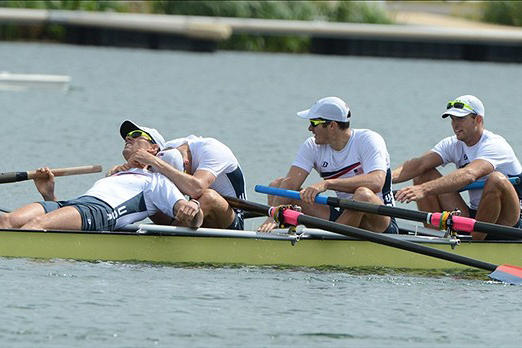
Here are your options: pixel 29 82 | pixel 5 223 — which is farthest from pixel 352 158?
pixel 29 82

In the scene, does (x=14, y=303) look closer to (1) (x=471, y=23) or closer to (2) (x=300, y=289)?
(2) (x=300, y=289)

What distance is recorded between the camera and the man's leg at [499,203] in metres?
12.3

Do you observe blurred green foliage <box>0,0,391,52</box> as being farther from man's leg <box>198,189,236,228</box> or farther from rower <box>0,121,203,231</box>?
man's leg <box>198,189,236,228</box>

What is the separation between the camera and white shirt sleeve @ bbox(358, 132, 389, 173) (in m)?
12.1

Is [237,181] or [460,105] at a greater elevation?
[460,105]

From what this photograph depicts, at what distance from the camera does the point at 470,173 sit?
12469 mm

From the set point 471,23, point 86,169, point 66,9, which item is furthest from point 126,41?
point 86,169

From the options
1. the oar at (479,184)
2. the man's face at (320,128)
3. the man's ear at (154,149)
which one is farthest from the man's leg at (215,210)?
the oar at (479,184)

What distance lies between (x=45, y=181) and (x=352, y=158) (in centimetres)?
279

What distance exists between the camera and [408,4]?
182ft

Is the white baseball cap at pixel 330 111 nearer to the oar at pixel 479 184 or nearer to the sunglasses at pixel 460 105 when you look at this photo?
the sunglasses at pixel 460 105

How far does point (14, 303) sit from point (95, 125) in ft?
49.3

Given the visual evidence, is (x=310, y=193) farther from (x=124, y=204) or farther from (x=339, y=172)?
(x=124, y=204)

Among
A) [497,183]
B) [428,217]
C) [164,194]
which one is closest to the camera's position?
[164,194]
